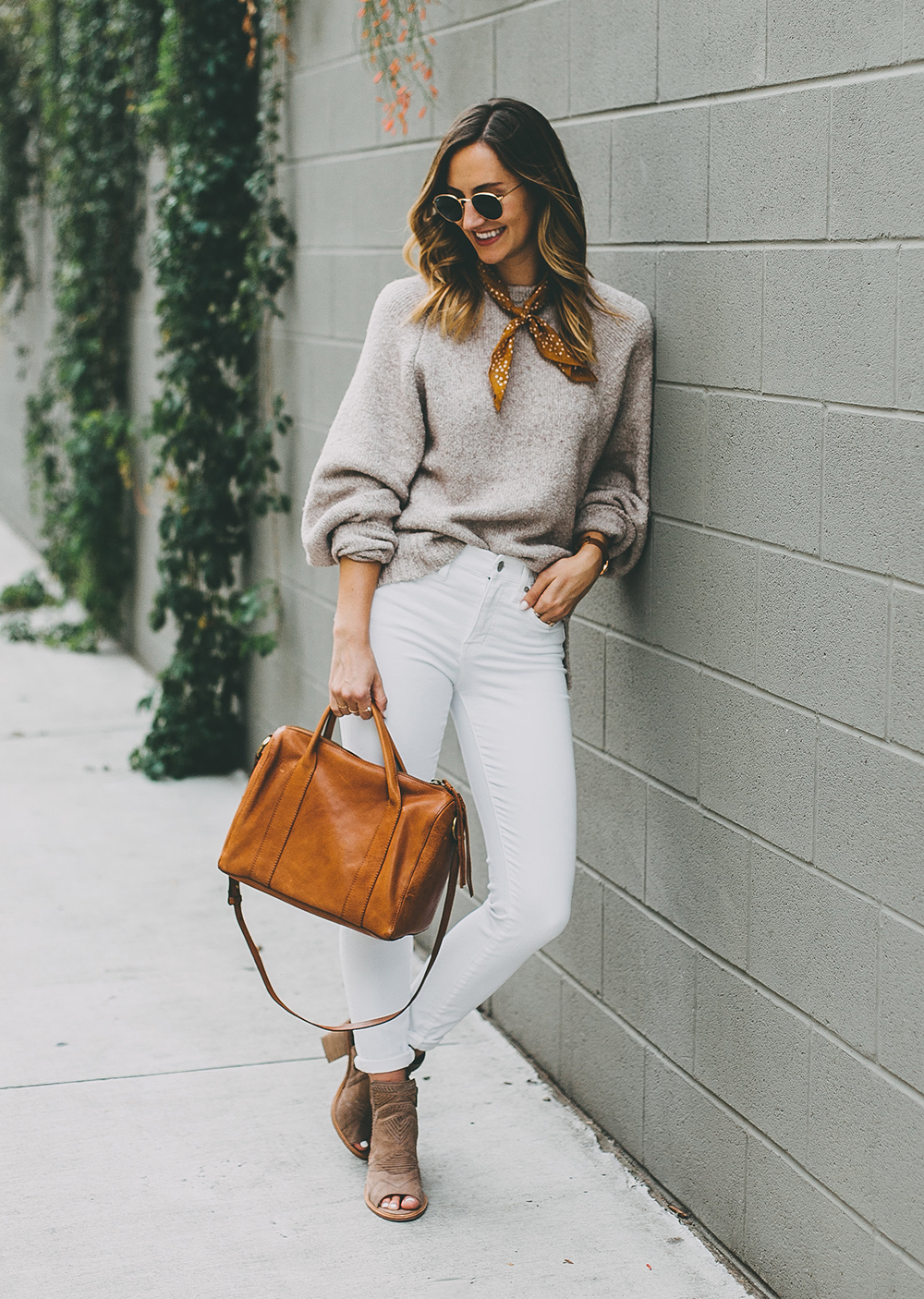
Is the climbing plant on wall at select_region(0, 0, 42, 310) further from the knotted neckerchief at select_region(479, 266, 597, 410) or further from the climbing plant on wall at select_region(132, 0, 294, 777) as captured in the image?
the knotted neckerchief at select_region(479, 266, 597, 410)

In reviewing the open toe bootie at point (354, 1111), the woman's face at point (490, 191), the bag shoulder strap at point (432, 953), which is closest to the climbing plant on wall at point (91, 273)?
the woman's face at point (490, 191)

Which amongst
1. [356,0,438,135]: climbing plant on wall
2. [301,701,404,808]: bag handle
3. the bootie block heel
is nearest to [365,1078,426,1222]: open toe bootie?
the bootie block heel

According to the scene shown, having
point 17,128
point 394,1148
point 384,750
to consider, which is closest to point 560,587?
point 384,750

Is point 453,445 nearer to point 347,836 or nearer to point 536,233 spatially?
point 536,233

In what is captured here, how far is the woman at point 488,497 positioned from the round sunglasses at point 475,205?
1.3 inches

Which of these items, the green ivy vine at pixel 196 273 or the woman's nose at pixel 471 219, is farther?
the green ivy vine at pixel 196 273

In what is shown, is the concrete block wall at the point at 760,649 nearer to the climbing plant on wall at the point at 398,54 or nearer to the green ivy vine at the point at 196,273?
the climbing plant on wall at the point at 398,54

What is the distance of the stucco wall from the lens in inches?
84.8

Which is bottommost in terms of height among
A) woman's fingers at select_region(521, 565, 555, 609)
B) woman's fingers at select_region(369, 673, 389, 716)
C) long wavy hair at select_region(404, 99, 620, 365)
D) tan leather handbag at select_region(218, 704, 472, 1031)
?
tan leather handbag at select_region(218, 704, 472, 1031)

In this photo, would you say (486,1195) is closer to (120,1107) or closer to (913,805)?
(120,1107)

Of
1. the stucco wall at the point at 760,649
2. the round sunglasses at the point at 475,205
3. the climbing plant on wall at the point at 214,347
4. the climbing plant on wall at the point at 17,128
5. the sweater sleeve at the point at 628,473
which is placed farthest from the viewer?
the climbing plant on wall at the point at 17,128

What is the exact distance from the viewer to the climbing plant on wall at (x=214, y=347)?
5168 mm

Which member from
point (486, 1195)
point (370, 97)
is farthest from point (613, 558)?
point (370, 97)

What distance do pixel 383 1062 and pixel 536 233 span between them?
58.9 inches
